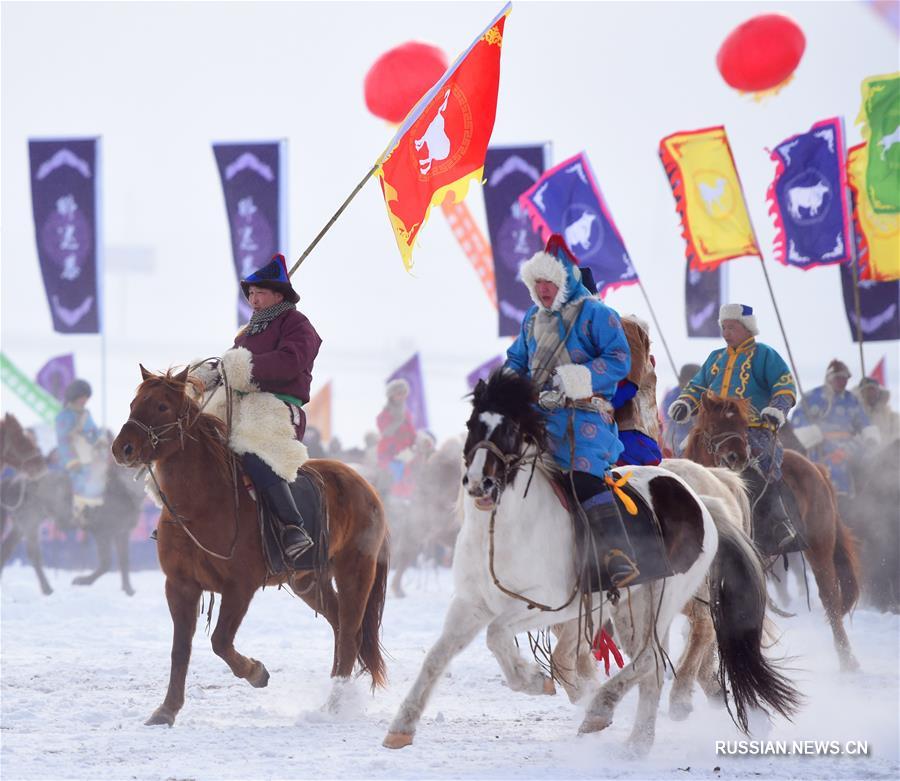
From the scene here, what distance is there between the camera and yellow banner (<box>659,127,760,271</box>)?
1579cm

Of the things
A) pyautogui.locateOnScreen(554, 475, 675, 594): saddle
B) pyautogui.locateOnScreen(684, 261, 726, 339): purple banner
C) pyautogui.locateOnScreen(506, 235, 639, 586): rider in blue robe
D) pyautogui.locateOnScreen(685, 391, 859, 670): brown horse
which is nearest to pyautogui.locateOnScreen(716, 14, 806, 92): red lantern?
pyautogui.locateOnScreen(684, 261, 726, 339): purple banner

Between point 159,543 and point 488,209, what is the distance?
13.4 m

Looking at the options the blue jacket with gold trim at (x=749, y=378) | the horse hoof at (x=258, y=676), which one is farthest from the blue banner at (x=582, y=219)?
the horse hoof at (x=258, y=676)

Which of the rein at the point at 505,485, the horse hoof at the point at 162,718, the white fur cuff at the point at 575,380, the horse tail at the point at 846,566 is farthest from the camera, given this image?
the horse tail at the point at 846,566

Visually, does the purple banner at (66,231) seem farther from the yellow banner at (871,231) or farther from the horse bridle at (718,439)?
the horse bridle at (718,439)

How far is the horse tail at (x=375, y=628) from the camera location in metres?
7.90

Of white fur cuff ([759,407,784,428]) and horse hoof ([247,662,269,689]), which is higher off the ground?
white fur cuff ([759,407,784,428])

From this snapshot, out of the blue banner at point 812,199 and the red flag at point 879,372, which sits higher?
the blue banner at point 812,199

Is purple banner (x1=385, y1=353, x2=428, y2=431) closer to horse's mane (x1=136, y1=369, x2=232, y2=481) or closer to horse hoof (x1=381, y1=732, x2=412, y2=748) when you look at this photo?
horse's mane (x1=136, y1=369, x2=232, y2=481)

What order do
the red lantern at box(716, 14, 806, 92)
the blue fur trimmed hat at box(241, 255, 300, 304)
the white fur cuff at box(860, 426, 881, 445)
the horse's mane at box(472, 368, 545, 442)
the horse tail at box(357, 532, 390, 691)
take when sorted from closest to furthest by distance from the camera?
the horse's mane at box(472, 368, 545, 442)
the blue fur trimmed hat at box(241, 255, 300, 304)
the horse tail at box(357, 532, 390, 691)
the white fur cuff at box(860, 426, 881, 445)
the red lantern at box(716, 14, 806, 92)

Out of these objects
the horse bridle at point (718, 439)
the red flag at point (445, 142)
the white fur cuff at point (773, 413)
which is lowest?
the horse bridle at point (718, 439)

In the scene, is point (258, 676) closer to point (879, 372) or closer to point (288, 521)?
point (288, 521)

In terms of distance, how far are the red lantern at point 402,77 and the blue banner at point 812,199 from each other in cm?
460

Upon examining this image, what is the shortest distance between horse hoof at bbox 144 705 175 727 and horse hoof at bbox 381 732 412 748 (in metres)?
Result: 1.65
